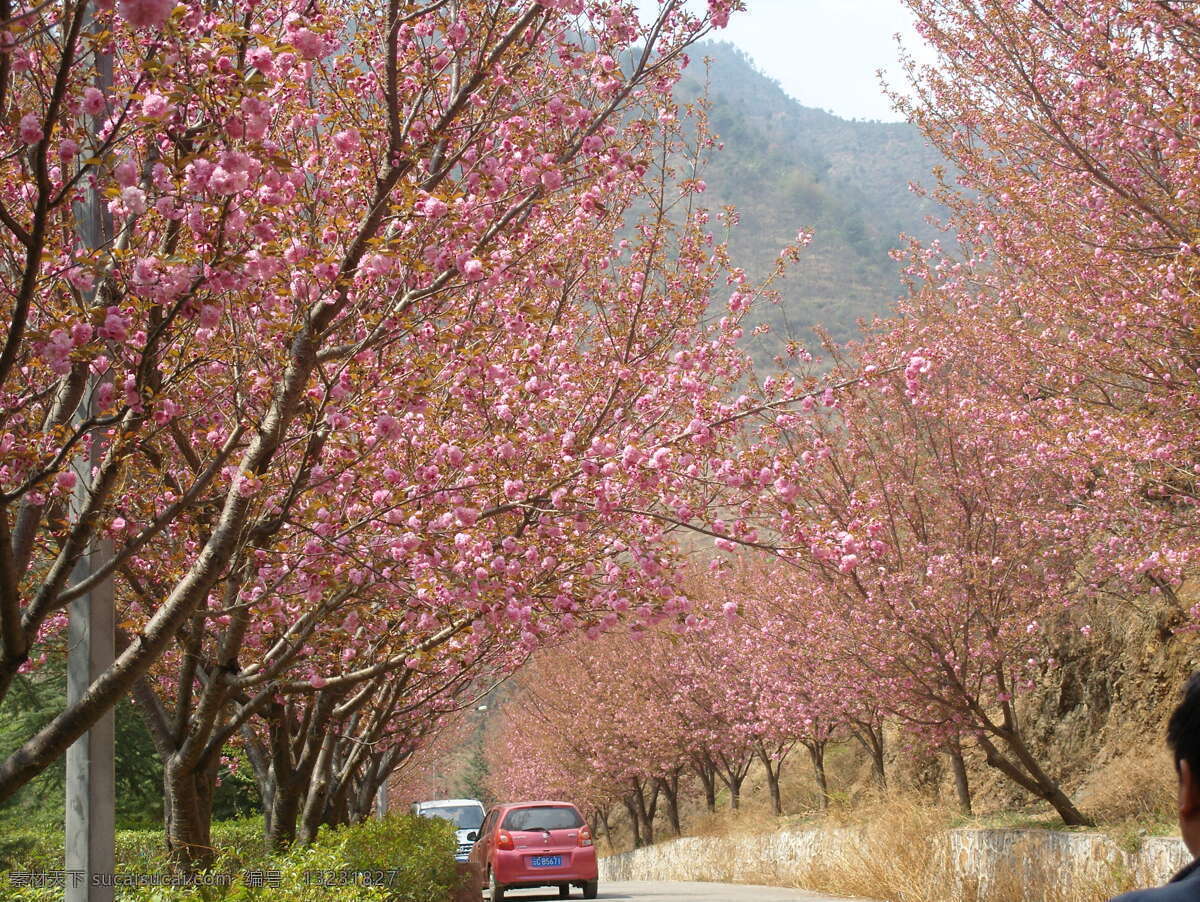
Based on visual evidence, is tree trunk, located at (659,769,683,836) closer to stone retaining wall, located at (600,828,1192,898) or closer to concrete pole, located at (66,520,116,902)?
stone retaining wall, located at (600,828,1192,898)

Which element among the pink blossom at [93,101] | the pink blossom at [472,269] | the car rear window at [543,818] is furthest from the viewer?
the car rear window at [543,818]

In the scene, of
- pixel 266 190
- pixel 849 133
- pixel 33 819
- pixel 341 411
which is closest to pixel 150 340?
pixel 266 190

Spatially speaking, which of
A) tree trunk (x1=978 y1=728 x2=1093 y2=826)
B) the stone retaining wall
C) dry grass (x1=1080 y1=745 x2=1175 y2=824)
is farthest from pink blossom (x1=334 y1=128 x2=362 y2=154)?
tree trunk (x1=978 y1=728 x2=1093 y2=826)

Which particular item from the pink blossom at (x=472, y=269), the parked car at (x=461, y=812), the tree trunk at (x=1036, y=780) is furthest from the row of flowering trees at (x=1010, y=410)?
the parked car at (x=461, y=812)

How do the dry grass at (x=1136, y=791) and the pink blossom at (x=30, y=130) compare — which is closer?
the pink blossom at (x=30, y=130)

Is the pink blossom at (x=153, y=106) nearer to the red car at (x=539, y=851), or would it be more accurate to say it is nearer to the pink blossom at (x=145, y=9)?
the pink blossom at (x=145, y=9)

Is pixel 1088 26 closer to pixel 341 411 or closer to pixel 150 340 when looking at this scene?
pixel 341 411

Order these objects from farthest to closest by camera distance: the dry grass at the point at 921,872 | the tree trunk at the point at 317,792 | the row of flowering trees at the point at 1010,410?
1. the tree trunk at the point at 317,792
2. the dry grass at the point at 921,872
3. the row of flowering trees at the point at 1010,410

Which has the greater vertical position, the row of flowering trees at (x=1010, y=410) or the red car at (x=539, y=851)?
the row of flowering trees at (x=1010, y=410)

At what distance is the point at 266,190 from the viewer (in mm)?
5844

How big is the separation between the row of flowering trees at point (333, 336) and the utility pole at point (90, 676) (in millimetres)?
49

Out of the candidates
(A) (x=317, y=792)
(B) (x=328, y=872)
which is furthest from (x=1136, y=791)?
(B) (x=328, y=872)

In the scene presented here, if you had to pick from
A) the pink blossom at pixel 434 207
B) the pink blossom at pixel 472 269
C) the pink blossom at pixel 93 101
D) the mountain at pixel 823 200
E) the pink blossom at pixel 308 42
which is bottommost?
the pink blossom at pixel 472 269

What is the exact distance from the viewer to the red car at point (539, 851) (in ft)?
61.3
